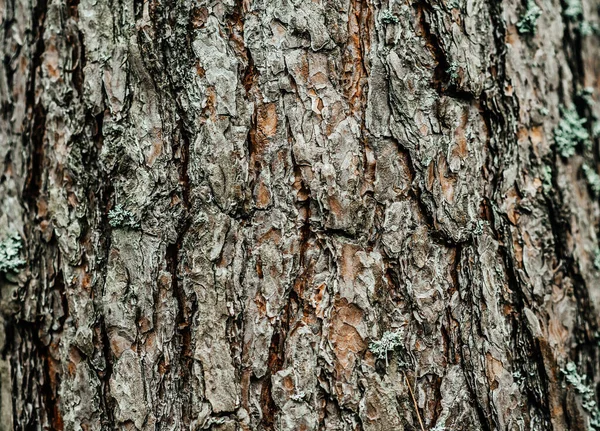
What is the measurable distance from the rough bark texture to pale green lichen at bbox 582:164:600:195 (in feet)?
1.08

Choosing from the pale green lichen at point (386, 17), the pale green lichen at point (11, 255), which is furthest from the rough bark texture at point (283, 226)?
the pale green lichen at point (11, 255)

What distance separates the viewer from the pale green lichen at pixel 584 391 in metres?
1.65

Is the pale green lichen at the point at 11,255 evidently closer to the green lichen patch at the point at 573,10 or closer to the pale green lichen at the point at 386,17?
the pale green lichen at the point at 386,17

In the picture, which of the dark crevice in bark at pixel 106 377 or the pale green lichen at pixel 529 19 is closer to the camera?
the dark crevice in bark at pixel 106 377

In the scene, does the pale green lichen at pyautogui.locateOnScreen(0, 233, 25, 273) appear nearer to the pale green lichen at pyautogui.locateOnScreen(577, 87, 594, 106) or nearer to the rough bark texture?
the rough bark texture

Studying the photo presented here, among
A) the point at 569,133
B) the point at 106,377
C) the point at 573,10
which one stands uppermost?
the point at 573,10

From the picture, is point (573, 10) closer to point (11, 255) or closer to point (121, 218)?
point (121, 218)

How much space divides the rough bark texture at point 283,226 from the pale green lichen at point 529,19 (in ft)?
0.38

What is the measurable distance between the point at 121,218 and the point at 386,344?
2.43 feet

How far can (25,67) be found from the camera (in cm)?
167

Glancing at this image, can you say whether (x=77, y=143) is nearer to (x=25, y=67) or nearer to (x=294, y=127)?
(x=25, y=67)

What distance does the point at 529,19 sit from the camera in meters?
1.70

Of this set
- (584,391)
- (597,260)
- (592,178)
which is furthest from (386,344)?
(592,178)

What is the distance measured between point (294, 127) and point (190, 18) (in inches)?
15.1
